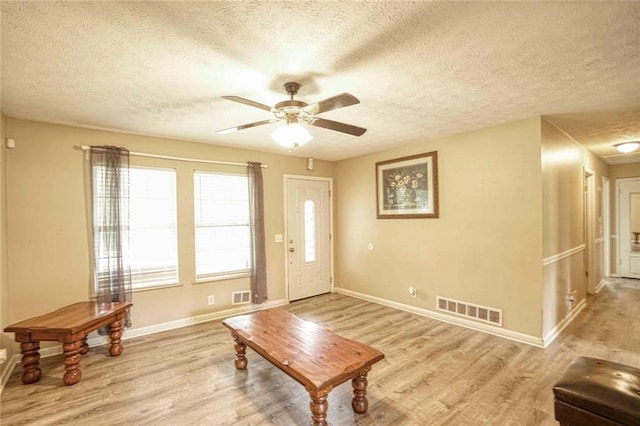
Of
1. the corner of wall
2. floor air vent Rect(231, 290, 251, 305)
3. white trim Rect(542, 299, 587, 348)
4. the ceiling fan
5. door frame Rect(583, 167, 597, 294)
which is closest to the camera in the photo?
the ceiling fan

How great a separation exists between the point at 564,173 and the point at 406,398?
3.51 metres

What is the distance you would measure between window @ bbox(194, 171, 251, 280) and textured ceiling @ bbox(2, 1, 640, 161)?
1237 mm

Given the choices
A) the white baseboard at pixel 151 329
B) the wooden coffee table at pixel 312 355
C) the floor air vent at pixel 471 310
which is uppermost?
the wooden coffee table at pixel 312 355

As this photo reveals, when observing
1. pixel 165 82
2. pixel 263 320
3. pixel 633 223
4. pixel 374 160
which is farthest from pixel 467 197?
pixel 633 223

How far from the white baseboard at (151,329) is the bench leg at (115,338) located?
45cm

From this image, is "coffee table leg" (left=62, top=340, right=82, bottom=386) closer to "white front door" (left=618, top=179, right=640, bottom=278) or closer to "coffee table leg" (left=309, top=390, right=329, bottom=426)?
"coffee table leg" (left=309, top=390, right=329, bottom=426)

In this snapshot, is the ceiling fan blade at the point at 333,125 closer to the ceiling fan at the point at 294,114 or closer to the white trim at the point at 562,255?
the ceiling fan at the point at 294,114

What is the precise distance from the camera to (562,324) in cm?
359

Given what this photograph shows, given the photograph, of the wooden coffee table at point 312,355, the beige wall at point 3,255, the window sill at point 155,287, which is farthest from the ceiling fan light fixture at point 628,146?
the beige wall at point 3,255

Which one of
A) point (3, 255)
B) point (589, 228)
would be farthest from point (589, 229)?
point (3, 255)

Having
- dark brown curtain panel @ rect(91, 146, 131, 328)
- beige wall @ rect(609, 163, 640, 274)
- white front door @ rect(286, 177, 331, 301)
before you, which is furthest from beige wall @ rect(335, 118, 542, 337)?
beige wall @ rect(609, 163, 640, 274)

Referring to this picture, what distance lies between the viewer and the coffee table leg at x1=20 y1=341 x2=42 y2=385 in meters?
2.54

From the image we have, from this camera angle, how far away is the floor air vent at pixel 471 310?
3490 mm

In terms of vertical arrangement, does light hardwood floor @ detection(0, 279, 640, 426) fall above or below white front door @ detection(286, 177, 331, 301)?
below
